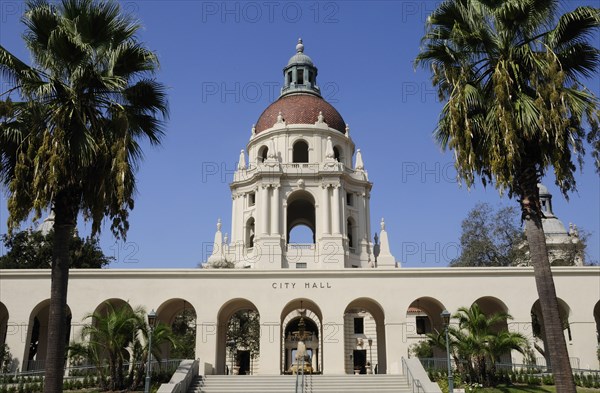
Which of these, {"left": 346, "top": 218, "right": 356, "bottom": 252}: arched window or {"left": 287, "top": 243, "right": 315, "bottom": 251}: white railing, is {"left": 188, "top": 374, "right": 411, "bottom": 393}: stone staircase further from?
{"left": 346, "top": 218, "right": 356, "bottom": 252}: arched window

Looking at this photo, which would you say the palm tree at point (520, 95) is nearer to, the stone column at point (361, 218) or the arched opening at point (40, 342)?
the arched opening at point (40, 342)

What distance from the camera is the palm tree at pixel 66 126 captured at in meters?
15.0

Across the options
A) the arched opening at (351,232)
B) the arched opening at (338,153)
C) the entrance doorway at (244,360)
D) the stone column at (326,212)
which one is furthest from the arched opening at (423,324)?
the arched opening at (338,153)

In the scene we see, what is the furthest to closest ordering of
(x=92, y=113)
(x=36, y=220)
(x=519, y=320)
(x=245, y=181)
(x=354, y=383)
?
(x=245, y=181)
(x=519, y=320)
(x=354, y=383)
(x=92, y=113)
(x=36, y=220)

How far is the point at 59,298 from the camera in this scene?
1525cm

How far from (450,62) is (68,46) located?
10.9 meters

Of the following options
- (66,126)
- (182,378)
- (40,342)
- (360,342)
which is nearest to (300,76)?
(360,342)

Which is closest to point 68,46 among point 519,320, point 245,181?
point 519,320

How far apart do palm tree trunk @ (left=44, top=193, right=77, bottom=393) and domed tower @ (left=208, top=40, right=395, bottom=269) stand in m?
28.7

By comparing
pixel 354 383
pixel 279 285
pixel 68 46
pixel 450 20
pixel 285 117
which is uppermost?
pixel 285 117

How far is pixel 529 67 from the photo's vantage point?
1684 centimetres

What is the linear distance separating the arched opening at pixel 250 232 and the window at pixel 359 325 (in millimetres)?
14212

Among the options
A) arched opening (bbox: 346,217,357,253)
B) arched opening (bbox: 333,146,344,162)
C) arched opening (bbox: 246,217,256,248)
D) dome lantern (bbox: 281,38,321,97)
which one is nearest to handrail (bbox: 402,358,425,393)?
arched opening (bbox: 346,217,357,253)

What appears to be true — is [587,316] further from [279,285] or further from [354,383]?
[279,285]
